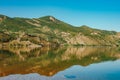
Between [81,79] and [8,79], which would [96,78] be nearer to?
[81,79]

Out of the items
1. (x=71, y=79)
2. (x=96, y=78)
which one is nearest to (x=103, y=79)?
(x=96, y=78)

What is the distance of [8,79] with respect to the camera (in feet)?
206

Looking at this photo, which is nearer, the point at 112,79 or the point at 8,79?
the point at 8,79

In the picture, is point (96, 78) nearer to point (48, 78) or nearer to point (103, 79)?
point (103, 79)

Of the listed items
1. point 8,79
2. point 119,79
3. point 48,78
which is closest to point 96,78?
point 119,79

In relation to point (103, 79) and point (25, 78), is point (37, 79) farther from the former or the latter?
point (103, 79)

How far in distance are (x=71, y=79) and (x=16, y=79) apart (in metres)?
13.7

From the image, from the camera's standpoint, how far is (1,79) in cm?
6325

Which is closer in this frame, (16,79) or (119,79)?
(16,79)

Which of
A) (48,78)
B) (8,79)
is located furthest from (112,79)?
→ (8,79)

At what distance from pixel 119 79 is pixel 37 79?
21.8 metres

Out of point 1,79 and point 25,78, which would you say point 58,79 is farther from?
point 1,79

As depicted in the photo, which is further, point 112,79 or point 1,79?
point 112,79

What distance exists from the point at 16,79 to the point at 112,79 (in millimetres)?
24992
